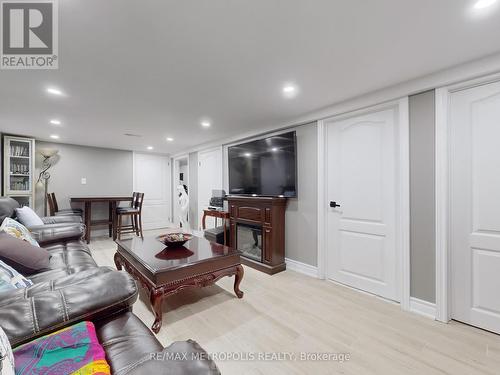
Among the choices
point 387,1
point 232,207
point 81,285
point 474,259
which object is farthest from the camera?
point 232,207

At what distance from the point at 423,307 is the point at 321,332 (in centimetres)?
104

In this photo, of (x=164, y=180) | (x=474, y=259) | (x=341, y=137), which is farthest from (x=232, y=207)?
(x=164, y=180)

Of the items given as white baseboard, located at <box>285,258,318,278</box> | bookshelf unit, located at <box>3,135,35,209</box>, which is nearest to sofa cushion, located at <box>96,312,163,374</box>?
white baseboard, located at <box>285,258,318,278</box>

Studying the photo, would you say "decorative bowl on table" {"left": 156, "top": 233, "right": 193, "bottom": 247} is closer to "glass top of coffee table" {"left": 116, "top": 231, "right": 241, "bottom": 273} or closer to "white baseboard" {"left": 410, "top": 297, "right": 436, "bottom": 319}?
"glass top of coffee table" {"left": 116, "top": 231, "right": 241, "bottom": 273}

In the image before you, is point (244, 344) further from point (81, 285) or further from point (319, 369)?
point (81, 285)

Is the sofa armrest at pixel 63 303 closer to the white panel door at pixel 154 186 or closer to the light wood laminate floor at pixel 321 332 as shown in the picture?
the light wood laminate floor at pixel 321 332

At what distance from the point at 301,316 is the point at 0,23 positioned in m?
2.98

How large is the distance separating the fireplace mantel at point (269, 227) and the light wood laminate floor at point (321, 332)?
0.59 meters

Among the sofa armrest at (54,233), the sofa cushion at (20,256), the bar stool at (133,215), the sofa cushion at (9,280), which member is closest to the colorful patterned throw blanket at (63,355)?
the sofa cushion at (9,280)

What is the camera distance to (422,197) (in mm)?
2094

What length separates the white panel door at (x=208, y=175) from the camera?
15.3 ft

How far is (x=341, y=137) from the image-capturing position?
2727 millimetres

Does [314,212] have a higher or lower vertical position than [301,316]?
higher

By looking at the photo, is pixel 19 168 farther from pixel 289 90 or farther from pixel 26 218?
pixel 289 90
